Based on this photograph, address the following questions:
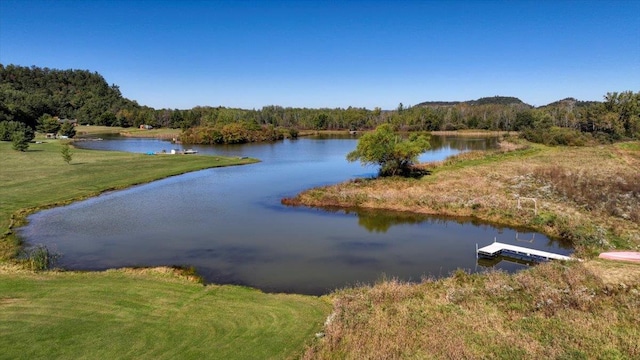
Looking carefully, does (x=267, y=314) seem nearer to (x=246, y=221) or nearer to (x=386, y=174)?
(x=246, y=221)

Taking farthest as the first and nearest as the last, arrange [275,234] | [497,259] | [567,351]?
[275,234], [497,259], [567,351]

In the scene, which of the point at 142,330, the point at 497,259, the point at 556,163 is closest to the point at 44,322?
the point at 142,330

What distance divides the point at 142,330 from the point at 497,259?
22361 millimetres

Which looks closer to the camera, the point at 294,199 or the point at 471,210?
the point at 471,210

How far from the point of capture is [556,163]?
213 ft

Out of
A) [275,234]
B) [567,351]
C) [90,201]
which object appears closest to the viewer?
[567,351]

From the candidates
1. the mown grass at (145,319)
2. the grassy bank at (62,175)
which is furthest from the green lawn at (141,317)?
the grassy bank at (62,175)

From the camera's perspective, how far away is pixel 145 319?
17609 mm

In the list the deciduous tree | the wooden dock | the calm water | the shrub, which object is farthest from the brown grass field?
the shrub

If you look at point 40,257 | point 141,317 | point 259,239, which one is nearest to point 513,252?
point 259,239

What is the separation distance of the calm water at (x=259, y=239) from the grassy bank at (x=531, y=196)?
2202 mm

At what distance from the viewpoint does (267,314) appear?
18.5 metres

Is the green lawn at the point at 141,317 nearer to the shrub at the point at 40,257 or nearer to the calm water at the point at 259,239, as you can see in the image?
the shrub at the point at 40,257

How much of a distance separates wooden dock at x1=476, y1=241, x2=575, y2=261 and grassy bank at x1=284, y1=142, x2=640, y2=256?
2285 mm
